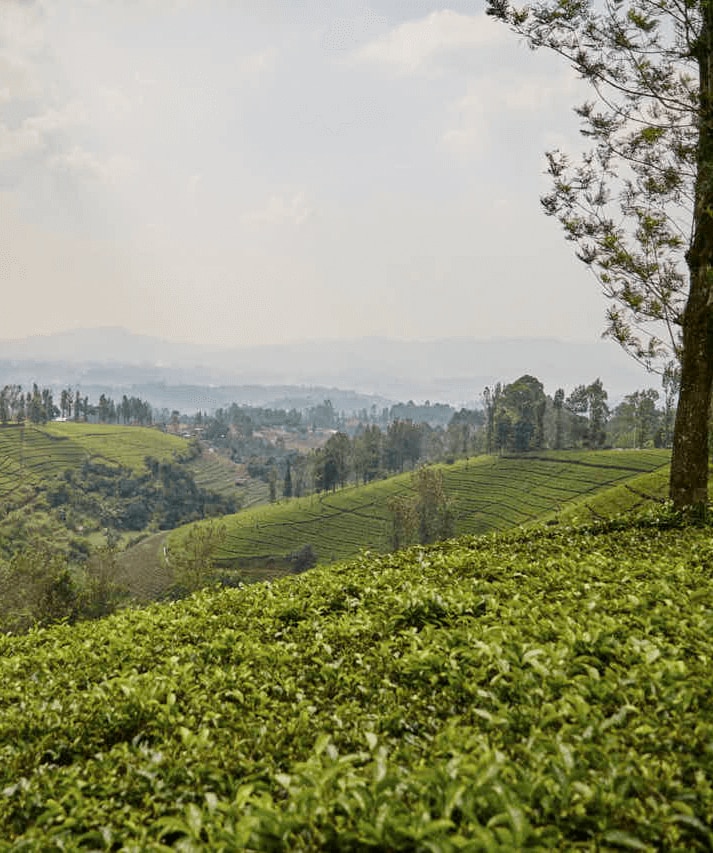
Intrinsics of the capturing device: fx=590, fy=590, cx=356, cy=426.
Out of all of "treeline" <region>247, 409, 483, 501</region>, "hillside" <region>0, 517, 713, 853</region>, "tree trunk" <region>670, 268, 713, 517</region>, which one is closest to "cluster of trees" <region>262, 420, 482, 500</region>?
"treeline" <region>247, 409, 483, 501</region>

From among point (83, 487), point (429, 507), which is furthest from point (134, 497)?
point (429, 507)

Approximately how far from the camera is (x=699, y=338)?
13.0 m

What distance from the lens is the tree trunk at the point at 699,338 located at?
41.6 feet

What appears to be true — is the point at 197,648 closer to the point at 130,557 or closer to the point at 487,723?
the point at 487,723

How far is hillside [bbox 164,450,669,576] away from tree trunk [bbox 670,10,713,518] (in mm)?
74597

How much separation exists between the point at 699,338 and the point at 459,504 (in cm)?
9354

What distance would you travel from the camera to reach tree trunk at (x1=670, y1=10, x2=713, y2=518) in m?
12.7

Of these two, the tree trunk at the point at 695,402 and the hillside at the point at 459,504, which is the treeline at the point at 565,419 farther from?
the tree trunk at the point at 695,402

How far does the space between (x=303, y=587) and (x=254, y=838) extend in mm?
5856

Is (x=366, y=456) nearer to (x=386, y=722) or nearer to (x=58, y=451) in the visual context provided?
(x=58, y=451)

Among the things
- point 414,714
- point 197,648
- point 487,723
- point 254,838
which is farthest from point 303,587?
point 254,838

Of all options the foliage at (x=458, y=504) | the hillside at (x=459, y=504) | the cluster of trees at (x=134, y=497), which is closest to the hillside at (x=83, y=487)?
the cluster of trees at (x=134, y=497)

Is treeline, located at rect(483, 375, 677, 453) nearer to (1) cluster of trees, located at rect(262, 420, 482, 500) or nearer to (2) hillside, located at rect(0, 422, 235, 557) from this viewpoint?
(1) cluster of trees, located at rect(262, 420, 482, 500)

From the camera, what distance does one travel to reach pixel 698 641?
5031mm
